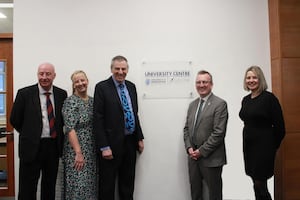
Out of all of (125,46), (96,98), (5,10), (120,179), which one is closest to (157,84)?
(125,46)

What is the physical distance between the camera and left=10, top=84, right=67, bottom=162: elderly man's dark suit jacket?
99.5 inches

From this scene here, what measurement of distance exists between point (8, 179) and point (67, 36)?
2.01 meters

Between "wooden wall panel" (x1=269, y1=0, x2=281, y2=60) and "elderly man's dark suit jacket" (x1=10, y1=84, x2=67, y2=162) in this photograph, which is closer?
"elderly man's dark suit jacket" (x1=10, y1=84, x2=67, y2=162)

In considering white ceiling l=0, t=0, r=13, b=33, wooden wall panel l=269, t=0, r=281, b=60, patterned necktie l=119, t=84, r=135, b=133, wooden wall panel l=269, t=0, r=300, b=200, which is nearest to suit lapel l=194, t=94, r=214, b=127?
patterned necktie l=119, t=84, r=135, b=133

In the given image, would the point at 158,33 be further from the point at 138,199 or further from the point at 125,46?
the point at 138,199

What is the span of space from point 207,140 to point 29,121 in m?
1.67

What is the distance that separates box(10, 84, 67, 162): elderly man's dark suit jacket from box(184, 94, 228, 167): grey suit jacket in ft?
4.43

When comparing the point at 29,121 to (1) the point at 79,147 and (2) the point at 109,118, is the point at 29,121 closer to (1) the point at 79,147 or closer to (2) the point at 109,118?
(1) the point at 79,147

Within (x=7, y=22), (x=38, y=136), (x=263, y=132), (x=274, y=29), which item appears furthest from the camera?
(x=7, y=22)

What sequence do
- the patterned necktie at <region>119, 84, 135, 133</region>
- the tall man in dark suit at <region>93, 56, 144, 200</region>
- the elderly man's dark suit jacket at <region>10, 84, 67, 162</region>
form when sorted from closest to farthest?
the elderly man's dark suit jacket at <region>10, 84, 67, 162</region>
the tall man in dark suit at <region>93, 56, 144, 200</region>
the patterned necktie at <region>119, 84, 135, 133</region>

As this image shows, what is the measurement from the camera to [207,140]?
264 cm

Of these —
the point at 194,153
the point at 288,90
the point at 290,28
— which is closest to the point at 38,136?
the point at 194,153

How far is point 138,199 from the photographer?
314 centimetres

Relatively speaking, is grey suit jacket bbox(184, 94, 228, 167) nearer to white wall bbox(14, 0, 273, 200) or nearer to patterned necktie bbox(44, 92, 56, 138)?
white wall bbox(14, 0, 273, 200)
